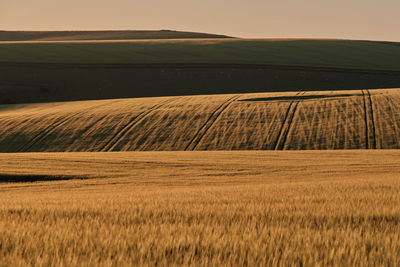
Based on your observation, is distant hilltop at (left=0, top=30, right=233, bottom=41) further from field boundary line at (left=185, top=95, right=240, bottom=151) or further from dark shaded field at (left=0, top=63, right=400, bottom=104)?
field boundary line at (left=185, top=95, right=240, bottom=151)

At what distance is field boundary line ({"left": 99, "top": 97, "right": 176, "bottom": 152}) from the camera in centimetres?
4081

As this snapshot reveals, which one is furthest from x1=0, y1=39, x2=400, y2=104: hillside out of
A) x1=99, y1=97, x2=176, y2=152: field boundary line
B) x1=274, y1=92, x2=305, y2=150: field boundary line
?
x1=274, y1=92, x2=305, y2=150: field boundary line

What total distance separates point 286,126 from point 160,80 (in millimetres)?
33940

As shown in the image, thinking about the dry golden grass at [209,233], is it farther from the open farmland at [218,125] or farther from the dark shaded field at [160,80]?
the dark shaded field at [160,80]

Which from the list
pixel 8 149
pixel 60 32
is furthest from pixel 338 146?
pixel 60 32

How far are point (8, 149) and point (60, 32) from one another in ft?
424

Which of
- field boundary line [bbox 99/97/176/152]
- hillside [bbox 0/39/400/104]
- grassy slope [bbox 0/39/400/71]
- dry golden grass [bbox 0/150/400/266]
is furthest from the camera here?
grassy slope [bbox 0/39/400/71]

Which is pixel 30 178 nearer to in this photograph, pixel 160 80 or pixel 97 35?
pixel 160 80

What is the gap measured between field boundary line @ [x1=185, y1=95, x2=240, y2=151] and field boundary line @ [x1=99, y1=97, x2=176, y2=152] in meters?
6.25

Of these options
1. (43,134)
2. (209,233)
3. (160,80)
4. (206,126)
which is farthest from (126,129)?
(209,233)

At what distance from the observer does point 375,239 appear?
16.5 feet

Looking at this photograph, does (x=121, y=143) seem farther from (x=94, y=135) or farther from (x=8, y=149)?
(x=8, y=149)

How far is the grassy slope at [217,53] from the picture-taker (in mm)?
83250

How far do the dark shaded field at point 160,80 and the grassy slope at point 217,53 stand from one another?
4.71 metres
